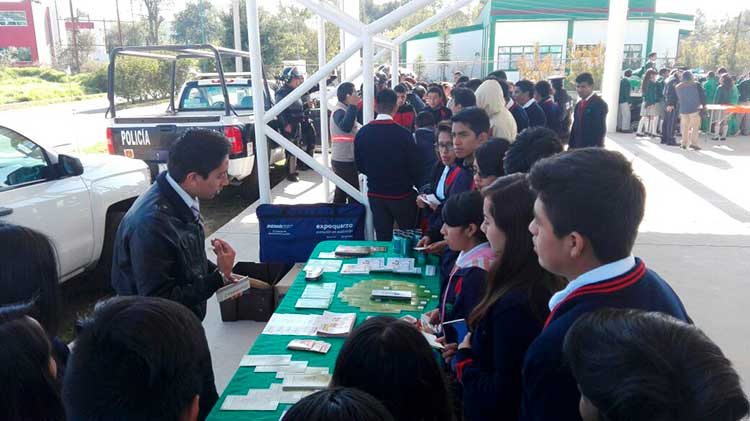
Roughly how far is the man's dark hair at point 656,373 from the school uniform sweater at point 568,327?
0.93 ft

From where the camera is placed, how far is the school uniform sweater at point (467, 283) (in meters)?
2.25

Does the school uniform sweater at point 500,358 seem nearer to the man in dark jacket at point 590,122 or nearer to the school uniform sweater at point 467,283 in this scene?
the school uniform sweater at point 467,283

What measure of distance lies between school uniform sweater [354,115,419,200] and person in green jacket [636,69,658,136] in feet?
36.6

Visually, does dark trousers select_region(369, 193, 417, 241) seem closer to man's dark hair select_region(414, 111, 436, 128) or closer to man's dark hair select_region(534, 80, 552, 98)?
man's dark hair select_region(414, 111, 436, 128)

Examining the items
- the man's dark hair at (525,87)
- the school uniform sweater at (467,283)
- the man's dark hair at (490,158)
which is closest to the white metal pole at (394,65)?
the man's dark hair at (525,87)

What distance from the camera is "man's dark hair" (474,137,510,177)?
3.30m

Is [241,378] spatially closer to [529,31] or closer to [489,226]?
[489,226]

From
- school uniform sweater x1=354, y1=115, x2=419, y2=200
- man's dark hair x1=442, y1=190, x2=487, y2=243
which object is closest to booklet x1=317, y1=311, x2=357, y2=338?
man's dark hair x1=442, y1=190, x2=487, y2=243

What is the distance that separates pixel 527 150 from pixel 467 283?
3.74 feet

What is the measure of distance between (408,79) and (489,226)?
445 inches

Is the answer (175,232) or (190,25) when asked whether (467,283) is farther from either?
(190,25)

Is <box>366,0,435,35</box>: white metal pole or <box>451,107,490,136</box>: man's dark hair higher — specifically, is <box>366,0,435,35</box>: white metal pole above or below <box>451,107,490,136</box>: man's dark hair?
above

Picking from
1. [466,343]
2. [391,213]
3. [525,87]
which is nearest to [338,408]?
[466,343]

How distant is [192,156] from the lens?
8.21 ft
